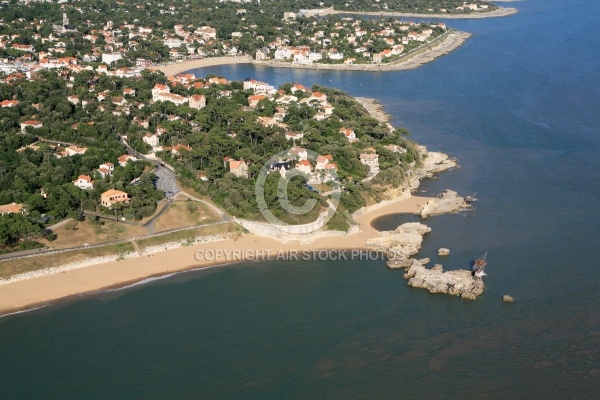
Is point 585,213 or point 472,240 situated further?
point 585,213

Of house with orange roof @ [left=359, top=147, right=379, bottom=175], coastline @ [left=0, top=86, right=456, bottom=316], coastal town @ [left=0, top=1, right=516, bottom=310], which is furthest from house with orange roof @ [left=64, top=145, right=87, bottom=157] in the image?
house with orange roof @ [left=359, top=147, right=379, bottom=175]

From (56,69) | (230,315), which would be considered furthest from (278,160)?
(56,69)

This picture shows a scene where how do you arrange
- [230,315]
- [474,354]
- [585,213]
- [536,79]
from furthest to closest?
[536,79], [585,213], [230,315], [474,354]

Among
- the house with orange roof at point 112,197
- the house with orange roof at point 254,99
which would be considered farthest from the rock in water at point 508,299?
the house with orange roof at point 254,99

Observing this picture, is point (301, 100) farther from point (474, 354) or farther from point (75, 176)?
point (474, 354)

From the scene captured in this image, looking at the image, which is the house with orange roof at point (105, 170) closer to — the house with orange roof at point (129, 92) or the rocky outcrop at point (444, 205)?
the house with orange roof at point (129, 92)

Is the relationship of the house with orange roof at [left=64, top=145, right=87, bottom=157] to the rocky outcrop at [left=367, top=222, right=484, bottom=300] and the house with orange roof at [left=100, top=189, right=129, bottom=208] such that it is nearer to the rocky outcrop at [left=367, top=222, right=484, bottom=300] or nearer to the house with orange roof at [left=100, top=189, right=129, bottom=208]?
the house with orange roof at [left=100, top=189, right=129, bottom=208]
